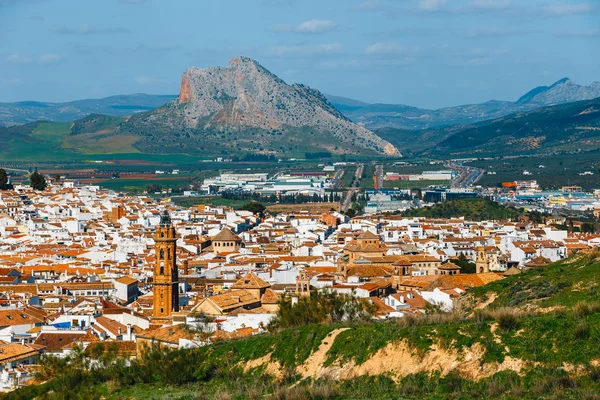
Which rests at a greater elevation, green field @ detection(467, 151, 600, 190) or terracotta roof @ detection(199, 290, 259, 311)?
terracotta roof @ detection(199, 290, 259, 311)

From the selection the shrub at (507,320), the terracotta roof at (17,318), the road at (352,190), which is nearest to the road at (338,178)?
the road at (352,190)

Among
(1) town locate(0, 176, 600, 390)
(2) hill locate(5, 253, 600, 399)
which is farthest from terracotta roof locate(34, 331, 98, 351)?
(2) hill locate(5, 253, 600, 399)

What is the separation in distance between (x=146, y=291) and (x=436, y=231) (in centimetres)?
3047

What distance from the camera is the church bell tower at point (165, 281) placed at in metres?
43.4

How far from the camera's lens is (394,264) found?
57406 mm

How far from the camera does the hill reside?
63.9 feet

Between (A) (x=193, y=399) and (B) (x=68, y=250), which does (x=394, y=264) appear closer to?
(B) (x=68, y=250)

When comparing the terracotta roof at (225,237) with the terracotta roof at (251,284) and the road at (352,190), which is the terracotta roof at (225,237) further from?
the road at (352,190)

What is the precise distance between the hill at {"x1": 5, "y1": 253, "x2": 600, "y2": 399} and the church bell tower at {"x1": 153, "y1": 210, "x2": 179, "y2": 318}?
1653 centimetres

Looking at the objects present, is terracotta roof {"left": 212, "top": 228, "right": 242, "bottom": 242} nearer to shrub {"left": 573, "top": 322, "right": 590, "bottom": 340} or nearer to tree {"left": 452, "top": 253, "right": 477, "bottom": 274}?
tree {"left": 452, "top": 253, "right": 477, "bottom": 274}

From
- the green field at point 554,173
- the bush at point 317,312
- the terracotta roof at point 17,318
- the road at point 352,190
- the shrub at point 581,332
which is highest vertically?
the shrub at point 581,332

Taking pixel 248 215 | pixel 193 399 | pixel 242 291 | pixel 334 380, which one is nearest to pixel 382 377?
pixel 334 380

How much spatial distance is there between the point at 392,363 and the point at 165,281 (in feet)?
76.6

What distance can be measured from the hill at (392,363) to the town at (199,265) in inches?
131
